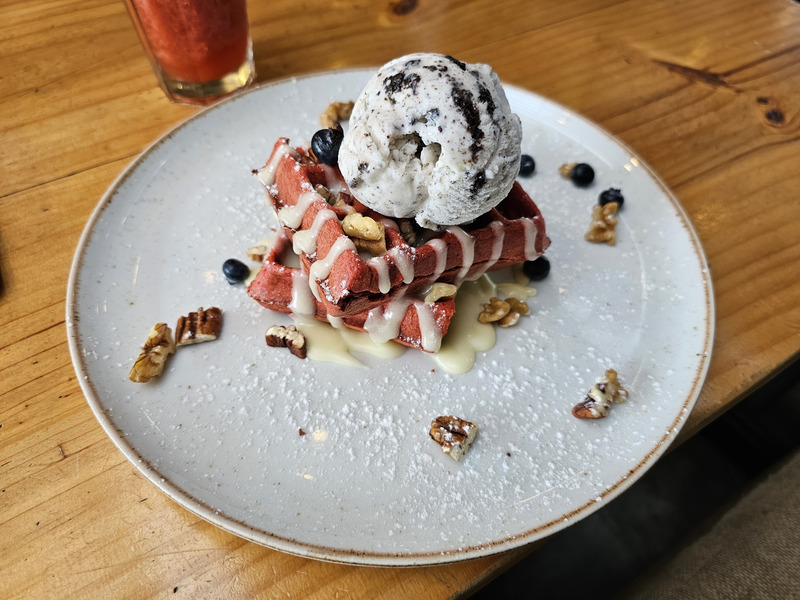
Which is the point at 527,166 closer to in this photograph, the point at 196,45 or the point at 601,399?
the point at 601,399

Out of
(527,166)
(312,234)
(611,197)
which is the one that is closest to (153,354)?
(312,234)

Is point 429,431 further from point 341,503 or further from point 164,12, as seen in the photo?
point 164,12

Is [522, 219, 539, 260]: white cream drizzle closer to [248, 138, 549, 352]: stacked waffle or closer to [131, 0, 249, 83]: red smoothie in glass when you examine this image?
[248, 138, 549, 352]: stacked waffle

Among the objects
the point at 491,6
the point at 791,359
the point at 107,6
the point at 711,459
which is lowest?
the point at 711,459

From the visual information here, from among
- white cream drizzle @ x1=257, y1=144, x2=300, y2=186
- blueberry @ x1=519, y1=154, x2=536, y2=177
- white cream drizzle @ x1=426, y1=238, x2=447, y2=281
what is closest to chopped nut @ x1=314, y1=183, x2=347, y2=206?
white cream drizzle @ x1=257, y1=144, x2=300, y2=186

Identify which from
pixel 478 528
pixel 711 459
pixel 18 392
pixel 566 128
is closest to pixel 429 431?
pixel 478 528

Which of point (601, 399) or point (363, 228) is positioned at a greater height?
point (363, 228)
